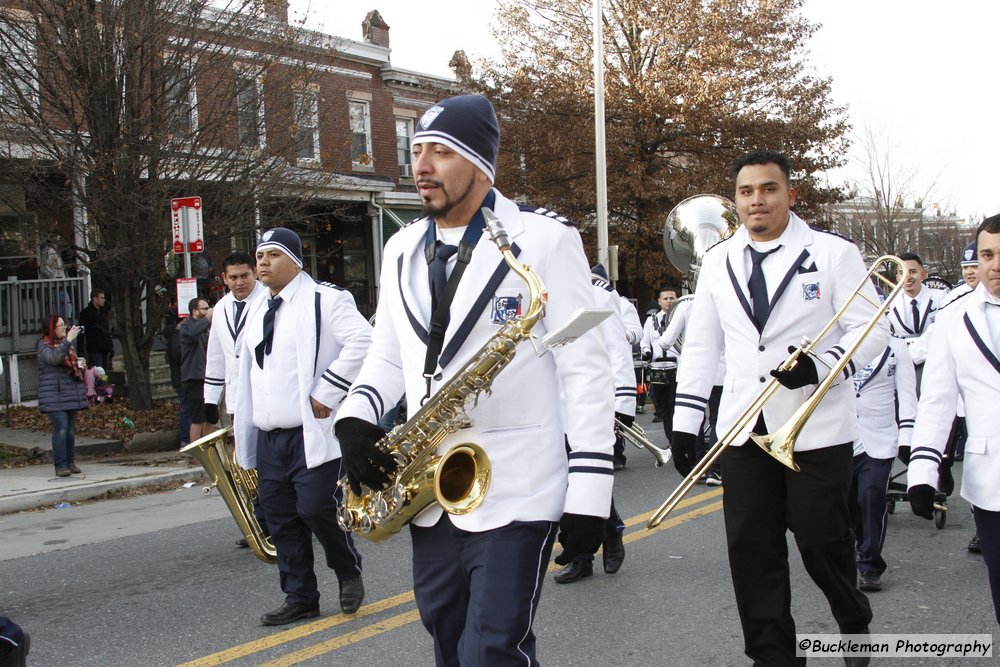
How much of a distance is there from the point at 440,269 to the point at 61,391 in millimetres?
9246

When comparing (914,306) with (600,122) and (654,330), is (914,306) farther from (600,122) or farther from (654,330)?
(600,122)

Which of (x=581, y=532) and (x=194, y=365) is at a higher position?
(x=581, y=532)

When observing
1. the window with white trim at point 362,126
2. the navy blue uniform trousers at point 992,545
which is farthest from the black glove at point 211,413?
the window with white trim at point 362,126

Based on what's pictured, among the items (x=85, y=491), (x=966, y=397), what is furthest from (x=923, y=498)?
(x=85, y=491)

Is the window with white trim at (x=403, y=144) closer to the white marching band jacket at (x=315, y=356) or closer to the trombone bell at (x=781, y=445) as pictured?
the white marching band jacket at (x=315, y=356)

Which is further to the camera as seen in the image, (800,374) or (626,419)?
(626,419)

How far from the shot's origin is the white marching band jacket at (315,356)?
542 cm

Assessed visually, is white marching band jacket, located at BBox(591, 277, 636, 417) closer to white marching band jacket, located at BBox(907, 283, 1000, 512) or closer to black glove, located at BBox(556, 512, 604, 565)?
white marching band jacket, located at BBox(907, 283, 1000, 512)

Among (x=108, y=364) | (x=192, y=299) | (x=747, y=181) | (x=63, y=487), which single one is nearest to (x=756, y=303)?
(x=747, y=181)

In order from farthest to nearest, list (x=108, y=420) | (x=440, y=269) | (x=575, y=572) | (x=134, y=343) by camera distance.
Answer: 1. (x=134, y=343)
2. (x=108, y=420)
3. (x=575, y=572)
4. (x=440, y=269)

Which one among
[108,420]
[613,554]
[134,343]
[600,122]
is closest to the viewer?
[613,554]

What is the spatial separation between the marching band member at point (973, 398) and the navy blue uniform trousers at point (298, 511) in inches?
119

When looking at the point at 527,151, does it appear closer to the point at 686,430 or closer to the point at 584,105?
the point at 584,105

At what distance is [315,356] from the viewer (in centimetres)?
561
